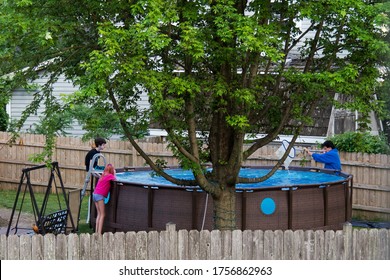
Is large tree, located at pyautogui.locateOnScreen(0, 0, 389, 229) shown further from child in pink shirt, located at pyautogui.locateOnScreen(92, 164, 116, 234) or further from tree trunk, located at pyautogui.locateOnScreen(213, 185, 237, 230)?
child in pink shirt, located at pyautogui.locateOnScreen(92, 164, 116, 234)

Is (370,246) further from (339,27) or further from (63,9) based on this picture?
(63,9)

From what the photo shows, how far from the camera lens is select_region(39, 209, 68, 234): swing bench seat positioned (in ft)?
51.0

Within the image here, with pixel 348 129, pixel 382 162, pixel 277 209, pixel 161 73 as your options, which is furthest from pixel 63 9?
pixel 348 129

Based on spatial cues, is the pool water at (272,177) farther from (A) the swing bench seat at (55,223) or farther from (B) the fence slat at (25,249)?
(B) the fence slat at (25,249)

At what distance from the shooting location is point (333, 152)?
61.7 ft

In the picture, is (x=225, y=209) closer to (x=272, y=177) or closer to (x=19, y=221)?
(x=272, y=177)

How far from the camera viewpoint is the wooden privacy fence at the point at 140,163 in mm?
19609

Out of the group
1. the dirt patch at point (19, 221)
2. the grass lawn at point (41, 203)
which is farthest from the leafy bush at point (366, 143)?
the dirt patch at point (19, 221)

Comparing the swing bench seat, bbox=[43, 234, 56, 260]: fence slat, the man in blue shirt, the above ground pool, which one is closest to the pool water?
the man in blue shirt

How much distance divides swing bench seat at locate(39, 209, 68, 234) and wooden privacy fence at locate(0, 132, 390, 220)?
20.3 feet

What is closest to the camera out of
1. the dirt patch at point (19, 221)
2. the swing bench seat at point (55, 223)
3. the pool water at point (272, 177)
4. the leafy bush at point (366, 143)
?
the swing bench seat at point (55, 223)

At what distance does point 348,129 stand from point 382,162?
5.91 metres

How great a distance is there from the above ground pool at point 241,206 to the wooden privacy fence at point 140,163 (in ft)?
8.66

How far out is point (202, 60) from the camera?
42.9ft
